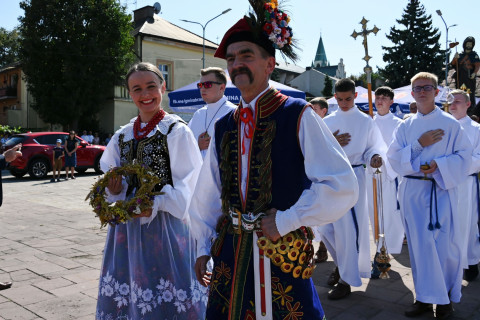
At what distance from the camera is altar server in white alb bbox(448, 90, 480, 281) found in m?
5.48

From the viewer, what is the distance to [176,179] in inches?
124

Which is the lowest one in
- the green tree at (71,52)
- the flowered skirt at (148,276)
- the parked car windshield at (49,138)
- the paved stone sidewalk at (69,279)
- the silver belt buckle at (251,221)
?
the paved stone sidewalk at (69,279)

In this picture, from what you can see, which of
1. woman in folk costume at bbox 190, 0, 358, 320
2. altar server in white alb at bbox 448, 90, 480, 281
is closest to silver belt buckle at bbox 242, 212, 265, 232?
woman in folk costume at bbox 190, 0, 358, 320

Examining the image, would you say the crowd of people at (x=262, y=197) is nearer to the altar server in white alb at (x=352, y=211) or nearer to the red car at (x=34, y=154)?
the altar server in white alb at (x=352, y=211)

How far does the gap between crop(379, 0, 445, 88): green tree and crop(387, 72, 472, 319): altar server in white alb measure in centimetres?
3327

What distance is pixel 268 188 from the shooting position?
214 cm

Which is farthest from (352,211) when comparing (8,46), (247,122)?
(8,46)

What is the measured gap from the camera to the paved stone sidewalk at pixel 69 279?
4.21m

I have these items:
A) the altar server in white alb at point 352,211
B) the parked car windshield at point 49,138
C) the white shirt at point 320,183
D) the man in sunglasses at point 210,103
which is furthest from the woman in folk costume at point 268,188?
the parked car windshield at point 49,138

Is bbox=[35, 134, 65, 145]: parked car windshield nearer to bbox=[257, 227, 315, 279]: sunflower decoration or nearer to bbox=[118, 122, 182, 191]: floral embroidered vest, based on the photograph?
bbox=[118, 122, 182, 191]: floral embroidered vest

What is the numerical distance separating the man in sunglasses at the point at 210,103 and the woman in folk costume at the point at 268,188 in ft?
9.56

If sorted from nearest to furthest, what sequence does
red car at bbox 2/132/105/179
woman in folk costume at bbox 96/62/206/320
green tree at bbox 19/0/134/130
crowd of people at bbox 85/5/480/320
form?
1. crowd of people at bbox 85/5/480/320
2. woman in folk costume at bbox 96/62/206/320
3. red car at bbox 2/132/105/179
4. green tree at bbox 19/0/134/130

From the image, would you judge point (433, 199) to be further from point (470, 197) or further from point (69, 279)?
point (69, 279)

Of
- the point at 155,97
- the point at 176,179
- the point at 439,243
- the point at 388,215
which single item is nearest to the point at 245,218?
the point at 176,179
